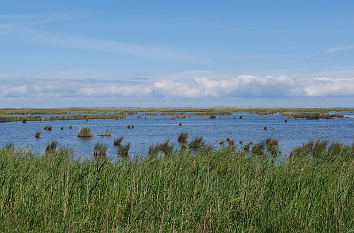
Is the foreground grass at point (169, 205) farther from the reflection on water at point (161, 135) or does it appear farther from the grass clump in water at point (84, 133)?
the grass clump in water at point (84, 133)

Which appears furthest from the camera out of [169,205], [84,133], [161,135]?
[161,135]

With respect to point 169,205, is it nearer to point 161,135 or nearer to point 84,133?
point 161,135

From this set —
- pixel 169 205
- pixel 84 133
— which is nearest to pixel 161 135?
pixel 84 133

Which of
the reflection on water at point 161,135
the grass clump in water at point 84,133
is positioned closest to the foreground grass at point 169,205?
the reflection on water at point 161,135

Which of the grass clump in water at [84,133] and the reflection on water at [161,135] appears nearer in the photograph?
the reflection on water at [161,135]

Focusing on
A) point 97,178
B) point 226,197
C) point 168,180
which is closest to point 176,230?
point 226,197

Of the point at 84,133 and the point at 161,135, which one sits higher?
the point at 84,133

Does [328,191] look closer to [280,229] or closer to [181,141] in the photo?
[280,229]

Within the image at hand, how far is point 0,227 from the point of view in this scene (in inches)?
263

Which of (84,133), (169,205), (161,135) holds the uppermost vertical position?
(169,205)

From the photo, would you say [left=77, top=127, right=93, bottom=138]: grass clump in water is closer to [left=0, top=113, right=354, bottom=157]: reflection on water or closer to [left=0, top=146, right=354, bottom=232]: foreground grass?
[left=0, top=113, right=354, bottom=157]: reflection on water

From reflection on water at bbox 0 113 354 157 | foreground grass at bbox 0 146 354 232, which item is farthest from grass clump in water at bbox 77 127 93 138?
foreground grass at bbox 0 146 354 232

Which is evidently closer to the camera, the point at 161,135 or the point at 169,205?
the point at 169,205

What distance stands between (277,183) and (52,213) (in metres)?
5.00
